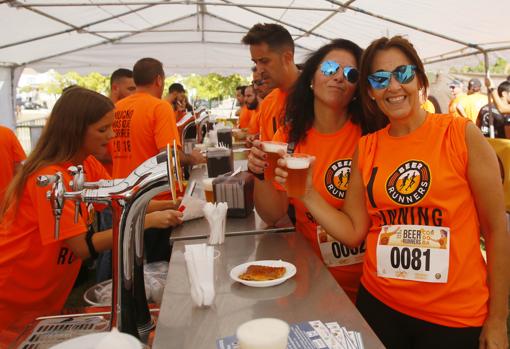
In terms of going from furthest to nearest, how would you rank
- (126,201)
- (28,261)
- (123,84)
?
1. (123,84)
2. (28,261)
3. (126,201)

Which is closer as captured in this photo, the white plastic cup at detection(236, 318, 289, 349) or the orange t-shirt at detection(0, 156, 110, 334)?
the white plastic cup at detection(236, 318, 289, 349)

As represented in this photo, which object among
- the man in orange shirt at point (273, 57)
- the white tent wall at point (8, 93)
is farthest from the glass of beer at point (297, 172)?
the white tent wall at point (8, 93)

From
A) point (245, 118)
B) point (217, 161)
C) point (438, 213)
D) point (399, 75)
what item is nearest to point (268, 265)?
point (438, 213)

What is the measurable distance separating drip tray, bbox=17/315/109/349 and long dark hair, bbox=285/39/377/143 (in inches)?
53.7

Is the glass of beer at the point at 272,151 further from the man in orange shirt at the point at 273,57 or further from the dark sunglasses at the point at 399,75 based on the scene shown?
the man in orange shirt at the point at 273,57

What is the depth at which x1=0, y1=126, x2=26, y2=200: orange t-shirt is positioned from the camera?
363 centimetres

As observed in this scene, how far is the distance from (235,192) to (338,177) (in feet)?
2.71

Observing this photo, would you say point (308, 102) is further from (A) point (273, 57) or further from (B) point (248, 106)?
(B) point (248, 106)

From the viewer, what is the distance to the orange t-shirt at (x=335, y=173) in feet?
7.58

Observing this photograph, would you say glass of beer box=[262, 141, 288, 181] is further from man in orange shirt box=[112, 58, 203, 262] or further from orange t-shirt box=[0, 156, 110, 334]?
man in orange shirt box=[112, 58, 203, 262]

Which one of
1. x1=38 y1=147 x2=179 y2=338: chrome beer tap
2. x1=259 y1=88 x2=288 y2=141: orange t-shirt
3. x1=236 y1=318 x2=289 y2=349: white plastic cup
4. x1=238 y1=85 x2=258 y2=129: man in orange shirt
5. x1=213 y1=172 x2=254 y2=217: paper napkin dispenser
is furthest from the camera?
x1=238 y1=85 x2=258 y2=129: man in orange shirt

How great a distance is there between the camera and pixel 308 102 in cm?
257

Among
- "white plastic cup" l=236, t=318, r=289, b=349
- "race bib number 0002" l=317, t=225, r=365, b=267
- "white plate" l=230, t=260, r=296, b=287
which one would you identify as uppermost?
"white plastic cup" l=236, t=318, r=289, b=349

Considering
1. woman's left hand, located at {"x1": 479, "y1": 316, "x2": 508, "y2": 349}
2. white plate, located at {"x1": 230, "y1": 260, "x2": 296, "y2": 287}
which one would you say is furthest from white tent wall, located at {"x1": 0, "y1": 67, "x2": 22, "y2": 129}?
woman's left hand, located at {"x1": 479, "y1": 316, "x2": 508, "y2": 349}
